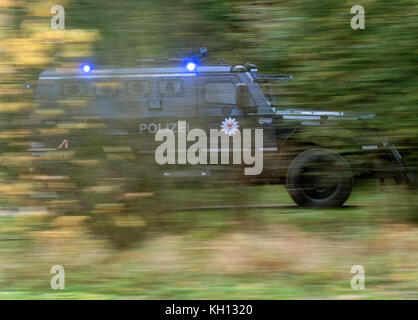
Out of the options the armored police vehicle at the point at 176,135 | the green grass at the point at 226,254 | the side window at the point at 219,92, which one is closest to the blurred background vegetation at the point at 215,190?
the green grass at the point at 226,254

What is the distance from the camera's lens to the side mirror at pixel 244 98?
6094 mm

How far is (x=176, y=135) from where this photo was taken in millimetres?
5391

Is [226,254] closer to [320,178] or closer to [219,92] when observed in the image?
[320,178]

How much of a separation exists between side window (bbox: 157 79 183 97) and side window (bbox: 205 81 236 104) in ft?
1.16

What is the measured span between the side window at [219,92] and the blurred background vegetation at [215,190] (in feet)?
2.11

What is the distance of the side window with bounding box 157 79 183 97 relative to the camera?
5482 millimetres

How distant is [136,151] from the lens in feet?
17.9

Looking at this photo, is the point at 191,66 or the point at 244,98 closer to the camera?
the point at 191,66

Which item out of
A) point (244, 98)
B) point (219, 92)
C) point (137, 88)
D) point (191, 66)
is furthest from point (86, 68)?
point (244, 98)

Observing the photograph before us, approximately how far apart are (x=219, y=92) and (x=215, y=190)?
1230mm

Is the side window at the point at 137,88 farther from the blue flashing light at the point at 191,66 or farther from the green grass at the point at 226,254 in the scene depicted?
the green grass at the point at 226,254

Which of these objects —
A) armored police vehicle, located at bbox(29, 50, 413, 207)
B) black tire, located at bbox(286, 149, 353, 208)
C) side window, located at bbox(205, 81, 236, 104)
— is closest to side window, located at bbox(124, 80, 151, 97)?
armored police vehicle, located at bbox(29, 50, 413, 207)
